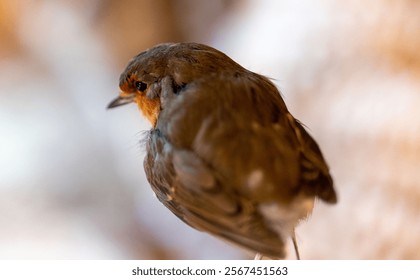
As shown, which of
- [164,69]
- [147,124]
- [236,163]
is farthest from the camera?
[147,124]

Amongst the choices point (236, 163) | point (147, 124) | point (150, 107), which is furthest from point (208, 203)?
point (147, 124)

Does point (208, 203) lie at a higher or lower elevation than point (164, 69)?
lower

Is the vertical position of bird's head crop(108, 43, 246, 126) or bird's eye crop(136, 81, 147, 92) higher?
bird's head crop(108, 43, 246, 126)

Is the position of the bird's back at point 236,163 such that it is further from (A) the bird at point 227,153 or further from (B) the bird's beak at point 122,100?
(B) the bird's beak at point 122,100

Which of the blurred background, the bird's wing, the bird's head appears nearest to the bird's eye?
the bird's head

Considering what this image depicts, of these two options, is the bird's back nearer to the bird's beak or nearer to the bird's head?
the bird's head

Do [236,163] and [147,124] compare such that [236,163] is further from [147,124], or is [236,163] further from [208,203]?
[147,124]
